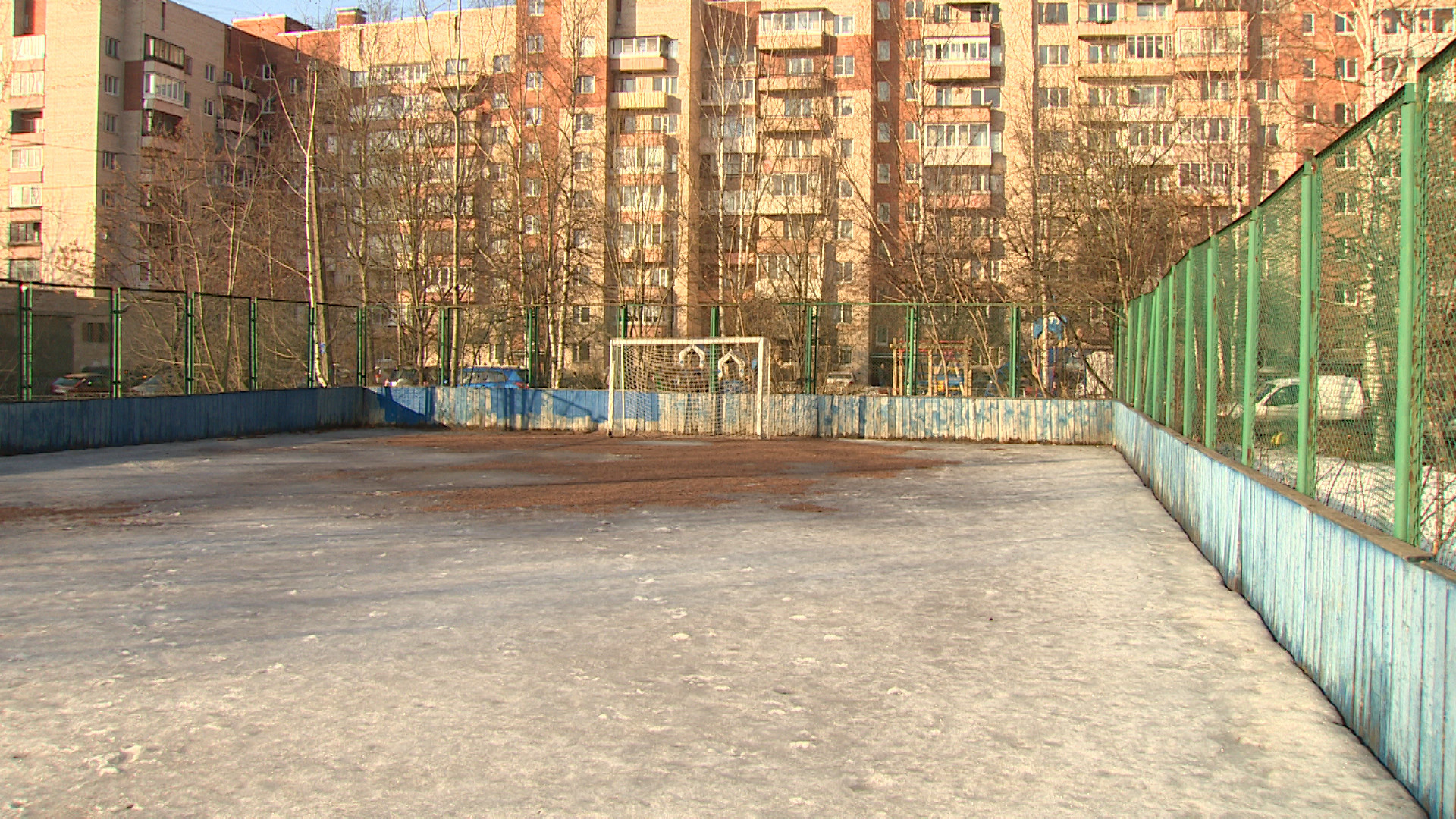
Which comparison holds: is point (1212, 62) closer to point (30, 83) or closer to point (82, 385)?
point (82, 385)

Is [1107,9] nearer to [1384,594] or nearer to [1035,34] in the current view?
[1035,34]

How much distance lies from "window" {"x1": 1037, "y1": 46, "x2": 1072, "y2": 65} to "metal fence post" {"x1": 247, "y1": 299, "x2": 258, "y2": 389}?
46516 mm

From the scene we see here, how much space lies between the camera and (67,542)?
939 centimetres

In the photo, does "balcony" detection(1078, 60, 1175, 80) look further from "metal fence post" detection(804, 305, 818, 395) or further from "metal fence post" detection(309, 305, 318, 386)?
"metal fence post" detection(309, 305, 318, 386)

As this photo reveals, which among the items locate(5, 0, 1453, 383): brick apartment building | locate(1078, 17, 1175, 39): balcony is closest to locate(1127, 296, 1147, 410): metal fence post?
locate(5, 0, 1453, 383): brick apartment building

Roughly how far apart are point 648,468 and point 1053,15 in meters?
50.4

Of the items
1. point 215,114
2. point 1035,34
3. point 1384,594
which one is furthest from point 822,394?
point 215,114

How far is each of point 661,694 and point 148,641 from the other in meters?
2.92

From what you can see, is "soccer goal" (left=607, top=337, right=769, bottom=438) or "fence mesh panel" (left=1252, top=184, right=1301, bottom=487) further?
"soccer goal" (left=607, top=337, right=769, bottom=438)

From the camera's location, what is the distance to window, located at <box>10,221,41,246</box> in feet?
202

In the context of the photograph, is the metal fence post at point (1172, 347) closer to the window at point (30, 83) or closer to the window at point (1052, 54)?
the window at point (1052, 54)

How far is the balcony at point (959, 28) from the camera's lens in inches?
2242

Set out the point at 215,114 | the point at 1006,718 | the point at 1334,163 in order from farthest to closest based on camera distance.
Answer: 1. the point at 215,114
2. the point at 1334,163
3. the point at 1006,718

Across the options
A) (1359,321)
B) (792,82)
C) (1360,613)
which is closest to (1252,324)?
(1359,321)
